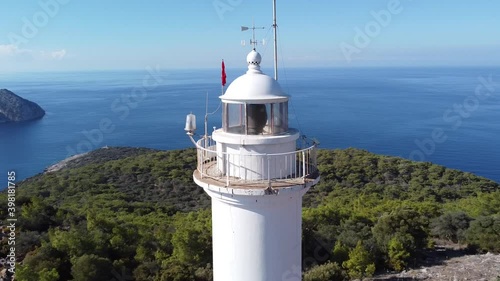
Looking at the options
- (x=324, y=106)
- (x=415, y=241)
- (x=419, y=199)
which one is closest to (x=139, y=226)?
(x=415, y=241)

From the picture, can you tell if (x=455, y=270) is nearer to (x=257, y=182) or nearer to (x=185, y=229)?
(x=185, y=229)

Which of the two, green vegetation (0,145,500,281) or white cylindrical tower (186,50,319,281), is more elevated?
white cylindrical tower (186,50,319,281)

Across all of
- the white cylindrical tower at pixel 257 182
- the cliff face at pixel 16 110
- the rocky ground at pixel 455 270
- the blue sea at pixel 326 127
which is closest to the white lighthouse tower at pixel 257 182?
the white cylindrical tower at pixel 257 182

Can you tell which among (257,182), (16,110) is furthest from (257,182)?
(16,110)

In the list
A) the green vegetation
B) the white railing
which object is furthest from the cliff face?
the white railing

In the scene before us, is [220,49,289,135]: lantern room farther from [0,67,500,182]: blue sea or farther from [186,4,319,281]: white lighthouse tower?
[0,67,500,182]: blue sea

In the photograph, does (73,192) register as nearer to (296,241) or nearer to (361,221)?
(361,221)

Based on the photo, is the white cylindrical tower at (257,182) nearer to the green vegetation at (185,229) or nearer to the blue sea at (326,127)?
the green vegetation at (185,229)
